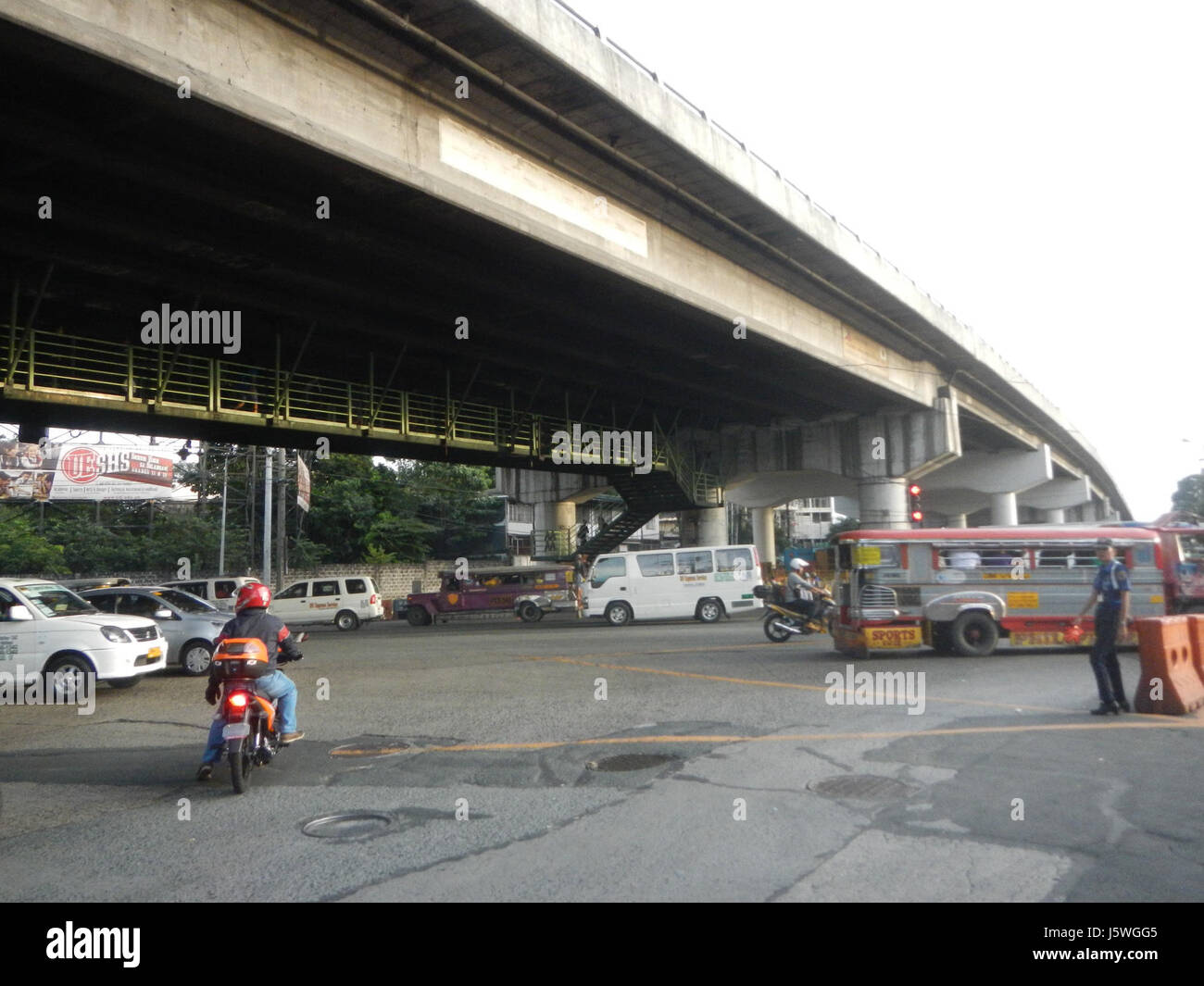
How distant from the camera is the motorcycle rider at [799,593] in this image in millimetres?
18609

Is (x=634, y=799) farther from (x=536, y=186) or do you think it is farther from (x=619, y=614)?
(x=619, y=614)

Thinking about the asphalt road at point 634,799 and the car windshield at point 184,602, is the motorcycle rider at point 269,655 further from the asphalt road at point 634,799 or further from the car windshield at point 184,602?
the car windshield at point 184,602

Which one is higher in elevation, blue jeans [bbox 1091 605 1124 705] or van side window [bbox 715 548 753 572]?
van side window [bbox 715 548 753 572]

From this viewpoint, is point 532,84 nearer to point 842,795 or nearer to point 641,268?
point 641,268

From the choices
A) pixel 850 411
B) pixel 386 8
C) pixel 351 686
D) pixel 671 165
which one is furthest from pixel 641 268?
pixel 850 411

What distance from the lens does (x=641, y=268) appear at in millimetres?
16594

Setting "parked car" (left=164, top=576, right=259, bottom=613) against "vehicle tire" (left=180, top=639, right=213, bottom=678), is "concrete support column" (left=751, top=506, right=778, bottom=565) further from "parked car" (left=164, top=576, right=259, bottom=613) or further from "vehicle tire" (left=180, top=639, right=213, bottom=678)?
"vehicle tire" (left=180, top=639, right=213, bottom=678)

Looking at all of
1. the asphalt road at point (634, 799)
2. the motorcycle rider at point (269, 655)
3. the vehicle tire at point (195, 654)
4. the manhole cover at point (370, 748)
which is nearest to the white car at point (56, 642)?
the asphalt road at point (634, 799)

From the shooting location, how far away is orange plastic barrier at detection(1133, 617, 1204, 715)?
9.44 m

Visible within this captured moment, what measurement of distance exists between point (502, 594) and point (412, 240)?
19.6 m

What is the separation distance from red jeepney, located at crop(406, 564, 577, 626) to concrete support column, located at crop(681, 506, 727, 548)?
512 centimetres

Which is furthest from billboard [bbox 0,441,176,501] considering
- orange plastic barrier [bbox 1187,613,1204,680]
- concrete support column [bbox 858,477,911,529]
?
orange plastic barrier [bbox 1187,613,1204,680]

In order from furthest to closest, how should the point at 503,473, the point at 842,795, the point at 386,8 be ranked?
the point at 503,473 → the point at 386,8 → the point at 842,795

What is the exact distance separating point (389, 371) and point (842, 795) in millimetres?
19442
